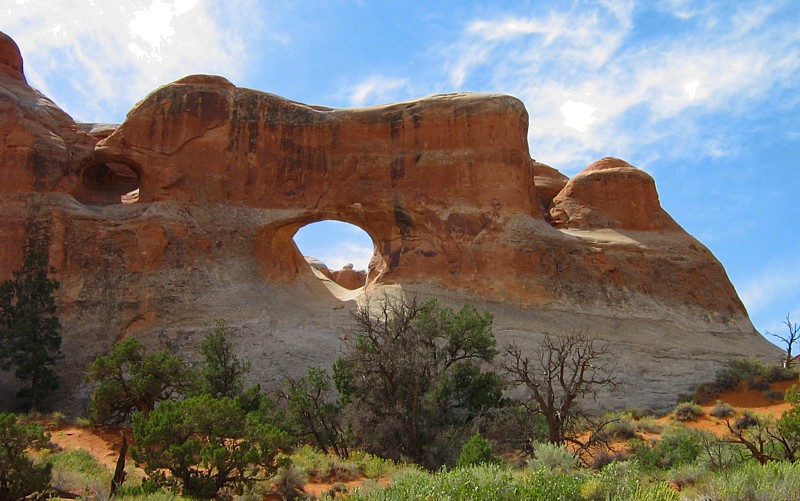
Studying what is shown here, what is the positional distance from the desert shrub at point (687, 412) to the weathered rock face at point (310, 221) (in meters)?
1.75

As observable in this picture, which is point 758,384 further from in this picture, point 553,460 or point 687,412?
point 553,460

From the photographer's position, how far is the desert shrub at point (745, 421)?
19.3 meters

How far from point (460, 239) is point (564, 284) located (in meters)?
4.21

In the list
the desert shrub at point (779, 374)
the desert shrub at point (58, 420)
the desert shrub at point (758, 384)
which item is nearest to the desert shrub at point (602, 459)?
the desert shrub at point (758, 384)

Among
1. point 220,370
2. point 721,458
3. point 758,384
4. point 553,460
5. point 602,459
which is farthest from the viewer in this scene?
point 758,384

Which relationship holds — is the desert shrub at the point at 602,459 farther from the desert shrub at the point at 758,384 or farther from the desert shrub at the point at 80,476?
the desert shrub at the point at 758,384

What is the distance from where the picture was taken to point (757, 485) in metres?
8.37

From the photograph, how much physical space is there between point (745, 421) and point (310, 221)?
55.5 feet

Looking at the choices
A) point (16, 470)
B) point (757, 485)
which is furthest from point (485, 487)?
point (16, 470)

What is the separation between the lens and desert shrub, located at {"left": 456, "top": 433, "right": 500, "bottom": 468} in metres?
12.4

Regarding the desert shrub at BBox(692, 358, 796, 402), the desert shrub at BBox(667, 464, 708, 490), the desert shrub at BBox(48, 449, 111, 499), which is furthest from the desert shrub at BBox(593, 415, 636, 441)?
the desert shrub at BBox(48, 449, 111, 499)

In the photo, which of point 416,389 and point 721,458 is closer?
point 721,458

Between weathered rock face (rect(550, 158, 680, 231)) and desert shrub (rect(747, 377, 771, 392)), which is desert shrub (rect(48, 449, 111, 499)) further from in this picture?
weathered rock face (rect(550, 158, 680, 231))

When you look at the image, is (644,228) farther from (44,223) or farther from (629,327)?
(44,223)
